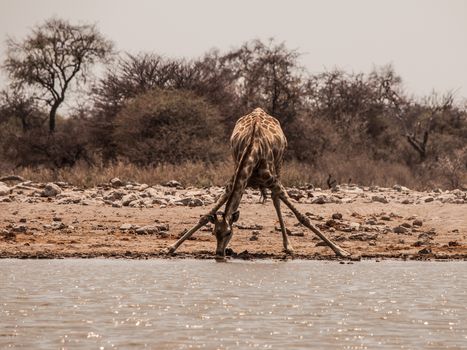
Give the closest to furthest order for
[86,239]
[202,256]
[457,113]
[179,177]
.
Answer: [202,256], [86,239], [179,177], [457,113]

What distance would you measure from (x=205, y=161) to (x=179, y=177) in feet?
16.7

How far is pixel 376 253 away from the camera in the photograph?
14867 mm

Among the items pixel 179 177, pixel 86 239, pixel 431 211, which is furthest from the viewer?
pixel 179 177

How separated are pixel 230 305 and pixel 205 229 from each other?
7.37 meters

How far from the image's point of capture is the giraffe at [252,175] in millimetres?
13406

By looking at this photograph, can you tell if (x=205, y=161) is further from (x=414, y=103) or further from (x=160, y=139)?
(x=414, y=103)

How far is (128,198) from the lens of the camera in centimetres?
1972

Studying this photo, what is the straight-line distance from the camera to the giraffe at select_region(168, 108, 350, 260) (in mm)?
13406

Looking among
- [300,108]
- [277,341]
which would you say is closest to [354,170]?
[300,108]

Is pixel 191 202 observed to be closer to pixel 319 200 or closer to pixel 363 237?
pixel 319 200

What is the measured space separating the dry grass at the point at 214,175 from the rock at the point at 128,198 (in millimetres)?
3302

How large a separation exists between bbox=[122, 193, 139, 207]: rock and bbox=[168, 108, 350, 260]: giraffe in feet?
16.3

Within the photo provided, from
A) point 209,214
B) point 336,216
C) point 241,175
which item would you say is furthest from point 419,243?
point 209,214

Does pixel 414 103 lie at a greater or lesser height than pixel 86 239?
greater
